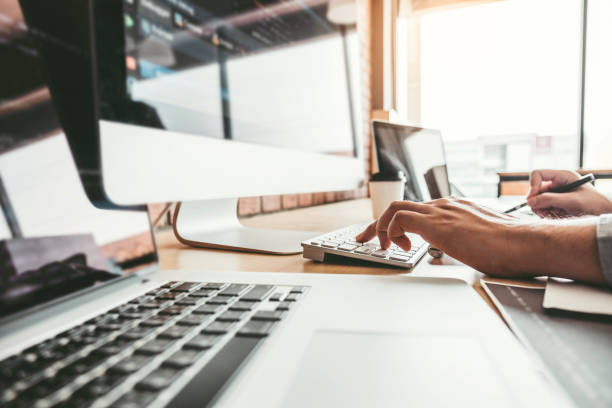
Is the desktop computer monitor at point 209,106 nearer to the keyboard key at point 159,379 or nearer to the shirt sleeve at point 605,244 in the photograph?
the keyboard key at point 159,379

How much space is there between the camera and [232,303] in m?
0.22

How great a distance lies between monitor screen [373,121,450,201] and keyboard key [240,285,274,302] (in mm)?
656

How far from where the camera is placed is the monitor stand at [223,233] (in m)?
0.52

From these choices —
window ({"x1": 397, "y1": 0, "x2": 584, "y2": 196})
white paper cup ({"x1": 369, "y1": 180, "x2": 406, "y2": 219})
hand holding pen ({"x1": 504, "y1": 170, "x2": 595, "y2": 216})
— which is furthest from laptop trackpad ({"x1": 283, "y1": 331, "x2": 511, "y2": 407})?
window ({"x1": 397, "y1": 0, "x2": 584, "y2": 196})

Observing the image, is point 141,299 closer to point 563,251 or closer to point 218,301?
point 218,301

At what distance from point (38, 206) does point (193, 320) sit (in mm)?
178

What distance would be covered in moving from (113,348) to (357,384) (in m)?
0.12

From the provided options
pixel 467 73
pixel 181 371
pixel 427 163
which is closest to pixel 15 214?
pixel 181 371

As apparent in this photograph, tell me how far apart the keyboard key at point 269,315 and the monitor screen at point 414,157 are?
2.29ft

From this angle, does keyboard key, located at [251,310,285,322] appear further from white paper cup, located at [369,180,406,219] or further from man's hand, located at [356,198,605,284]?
white paper cup, located at [369,180,406,219]

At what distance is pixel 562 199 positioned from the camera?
0.82 meters

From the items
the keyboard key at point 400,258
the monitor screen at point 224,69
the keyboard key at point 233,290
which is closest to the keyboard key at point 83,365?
the keyboard key at point 233,290

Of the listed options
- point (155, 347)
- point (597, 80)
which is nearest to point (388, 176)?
point (155, 347)

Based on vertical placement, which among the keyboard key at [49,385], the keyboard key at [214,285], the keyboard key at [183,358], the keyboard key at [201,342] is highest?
the keyboard key at [49,385]
